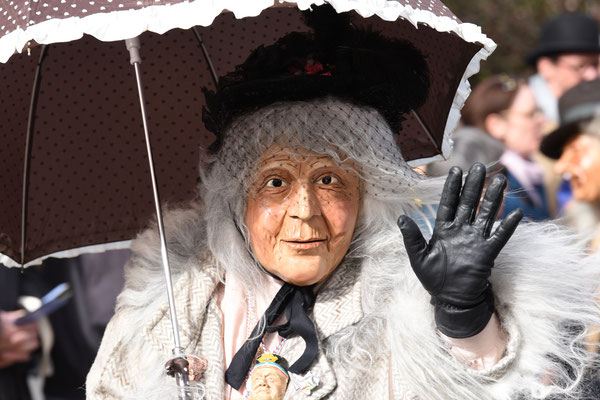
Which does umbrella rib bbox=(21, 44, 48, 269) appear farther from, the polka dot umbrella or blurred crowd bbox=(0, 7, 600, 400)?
blurred crowd bbox=(0, 7, 600, 400)

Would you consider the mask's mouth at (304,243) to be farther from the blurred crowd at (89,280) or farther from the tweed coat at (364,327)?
the blurred crowd at (89,280)

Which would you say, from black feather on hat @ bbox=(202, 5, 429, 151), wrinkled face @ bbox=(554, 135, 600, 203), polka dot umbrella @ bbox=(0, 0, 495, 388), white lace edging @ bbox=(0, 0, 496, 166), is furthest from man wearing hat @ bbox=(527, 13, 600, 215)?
white lace edging @ bbox=(0, 0, 496, 166)

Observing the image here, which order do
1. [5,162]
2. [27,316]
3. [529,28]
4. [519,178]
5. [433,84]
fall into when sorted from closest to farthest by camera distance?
[433,84] < [5,162] < [27,316] < [519,178] < [529,28]

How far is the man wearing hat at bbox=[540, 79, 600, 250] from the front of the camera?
4250mm

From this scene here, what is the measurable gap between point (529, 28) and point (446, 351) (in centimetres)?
814

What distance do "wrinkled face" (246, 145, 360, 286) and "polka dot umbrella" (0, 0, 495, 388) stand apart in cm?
51

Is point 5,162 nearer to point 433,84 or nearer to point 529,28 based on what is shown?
point 433,84

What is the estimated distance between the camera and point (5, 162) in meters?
3.05

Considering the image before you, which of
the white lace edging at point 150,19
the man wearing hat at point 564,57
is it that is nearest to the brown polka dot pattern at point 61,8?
the white lace edging at point 150,19

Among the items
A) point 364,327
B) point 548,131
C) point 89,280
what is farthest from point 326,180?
point 548,131

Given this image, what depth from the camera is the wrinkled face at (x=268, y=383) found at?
244 cm

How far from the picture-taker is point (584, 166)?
4254 mm

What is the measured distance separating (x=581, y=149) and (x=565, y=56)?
192cm

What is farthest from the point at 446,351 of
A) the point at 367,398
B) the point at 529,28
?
the point at 529,28
